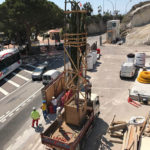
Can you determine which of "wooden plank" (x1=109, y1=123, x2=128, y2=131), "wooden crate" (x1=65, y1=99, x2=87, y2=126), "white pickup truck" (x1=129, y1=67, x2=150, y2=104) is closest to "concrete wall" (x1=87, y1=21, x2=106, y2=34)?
"white pickup truck" (x1=129, y1=67, x2=150, y2=104)

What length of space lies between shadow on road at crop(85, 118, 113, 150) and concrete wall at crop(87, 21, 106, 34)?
62.5m

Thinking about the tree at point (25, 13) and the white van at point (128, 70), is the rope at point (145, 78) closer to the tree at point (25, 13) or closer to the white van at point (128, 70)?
the white van at point (128, 70)

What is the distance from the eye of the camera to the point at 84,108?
11.8 m

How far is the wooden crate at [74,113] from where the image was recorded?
36.6 feet

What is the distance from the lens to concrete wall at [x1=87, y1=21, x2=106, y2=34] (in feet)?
237

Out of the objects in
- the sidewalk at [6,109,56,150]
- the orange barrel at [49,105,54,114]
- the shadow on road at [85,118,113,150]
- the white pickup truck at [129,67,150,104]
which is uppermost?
the white pickup truck at [129,67,150,104]

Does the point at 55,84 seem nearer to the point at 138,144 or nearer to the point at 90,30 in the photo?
the point at 138,144

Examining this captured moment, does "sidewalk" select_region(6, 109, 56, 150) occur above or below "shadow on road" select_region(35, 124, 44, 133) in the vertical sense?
below

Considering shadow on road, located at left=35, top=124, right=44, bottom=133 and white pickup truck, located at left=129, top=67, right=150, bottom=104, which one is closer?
shadow on road, located at left=35, top=124, right=44, bottom=133

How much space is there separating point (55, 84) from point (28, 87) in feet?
21.5

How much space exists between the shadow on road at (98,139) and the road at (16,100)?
5.76m

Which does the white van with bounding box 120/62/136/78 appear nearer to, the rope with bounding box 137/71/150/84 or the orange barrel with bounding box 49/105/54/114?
the rope with bounding box 137/71/150/84

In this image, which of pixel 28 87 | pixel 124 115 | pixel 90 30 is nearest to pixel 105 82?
pixel 124 115

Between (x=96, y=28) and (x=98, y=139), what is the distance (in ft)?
222
